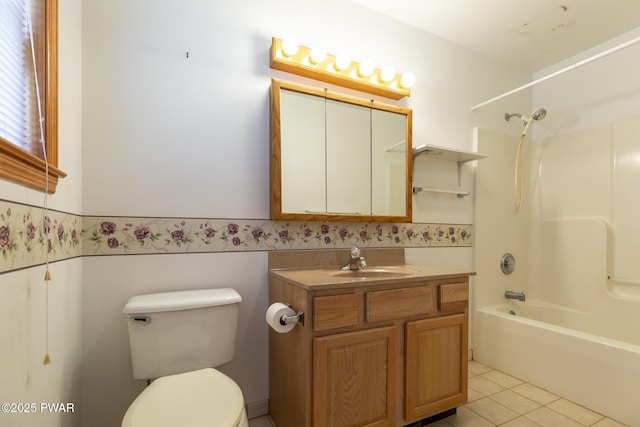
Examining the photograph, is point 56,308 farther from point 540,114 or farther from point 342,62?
point 540,114

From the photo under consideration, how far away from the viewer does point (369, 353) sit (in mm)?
1307

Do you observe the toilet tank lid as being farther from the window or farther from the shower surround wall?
the shower surround wall

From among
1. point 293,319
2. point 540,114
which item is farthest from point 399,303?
point 540,114

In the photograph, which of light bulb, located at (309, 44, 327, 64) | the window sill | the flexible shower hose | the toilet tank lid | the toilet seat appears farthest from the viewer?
the flexible shower hose

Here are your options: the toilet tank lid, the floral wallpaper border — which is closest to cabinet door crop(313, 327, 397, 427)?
the toilet tank lid

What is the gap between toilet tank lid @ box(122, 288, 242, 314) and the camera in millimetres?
1169

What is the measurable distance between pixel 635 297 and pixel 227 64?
3028 millimetres

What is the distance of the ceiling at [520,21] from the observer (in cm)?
188

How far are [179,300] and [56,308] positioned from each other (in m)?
0.39

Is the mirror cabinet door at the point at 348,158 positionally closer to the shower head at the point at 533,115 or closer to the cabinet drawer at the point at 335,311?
the cabinet drawer at the point at 335,311

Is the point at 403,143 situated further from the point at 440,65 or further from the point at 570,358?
the point at 570,358

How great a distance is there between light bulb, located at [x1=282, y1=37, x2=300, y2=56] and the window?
93 centimetres

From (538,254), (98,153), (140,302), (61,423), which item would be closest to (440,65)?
(538,254)

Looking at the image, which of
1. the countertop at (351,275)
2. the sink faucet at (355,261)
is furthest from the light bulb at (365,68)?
the countertop at (351,275)
